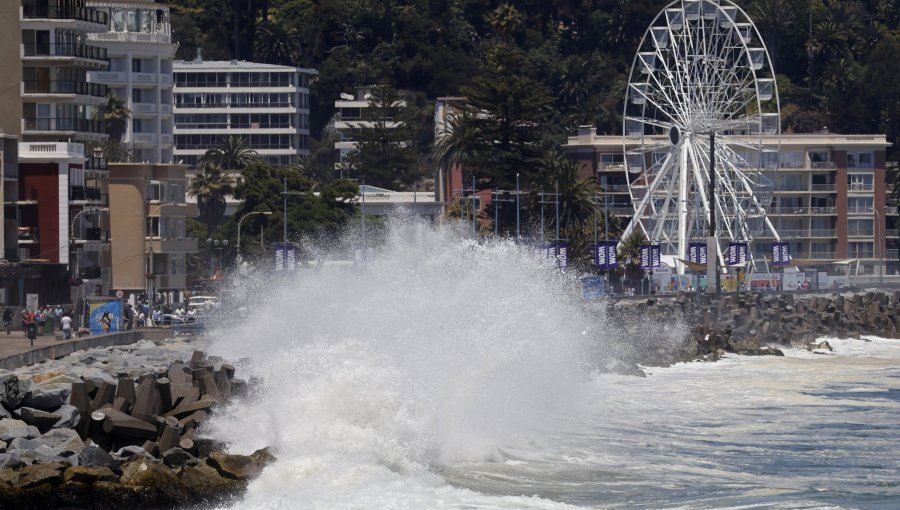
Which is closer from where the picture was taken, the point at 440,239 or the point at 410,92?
the point at 440,239

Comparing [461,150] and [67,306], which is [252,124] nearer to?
[461,150]

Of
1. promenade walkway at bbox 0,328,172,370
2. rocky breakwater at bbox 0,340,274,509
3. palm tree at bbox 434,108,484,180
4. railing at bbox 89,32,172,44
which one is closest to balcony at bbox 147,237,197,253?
railing at bbox 89,32,172,44

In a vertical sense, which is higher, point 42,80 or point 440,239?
point 42,80

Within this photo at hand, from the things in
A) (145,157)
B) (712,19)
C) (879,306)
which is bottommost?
(879,306)

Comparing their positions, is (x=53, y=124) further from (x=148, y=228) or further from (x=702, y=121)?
(x=702, y=121)

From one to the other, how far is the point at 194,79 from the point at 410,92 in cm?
1762

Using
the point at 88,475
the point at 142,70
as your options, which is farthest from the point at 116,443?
the point at 142,70

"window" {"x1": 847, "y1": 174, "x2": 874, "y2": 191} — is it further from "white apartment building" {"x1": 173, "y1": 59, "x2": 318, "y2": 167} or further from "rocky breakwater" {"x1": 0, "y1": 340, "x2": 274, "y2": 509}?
"rocky breakwater" {"x1": 0, "y1": 340, "x2": 274, "y2": 509}

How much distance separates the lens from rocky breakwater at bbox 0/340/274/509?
23688 millimetres

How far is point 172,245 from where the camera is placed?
85.5 metres

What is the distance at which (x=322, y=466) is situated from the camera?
25.7m

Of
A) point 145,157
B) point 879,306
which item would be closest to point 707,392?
point 879,306

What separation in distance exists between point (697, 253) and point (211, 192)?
48.5m

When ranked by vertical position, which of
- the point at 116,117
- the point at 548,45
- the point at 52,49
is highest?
the point at 548,45
